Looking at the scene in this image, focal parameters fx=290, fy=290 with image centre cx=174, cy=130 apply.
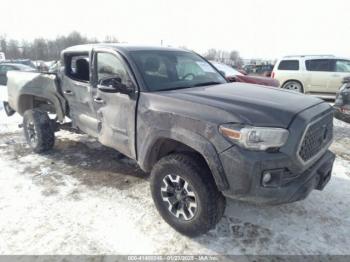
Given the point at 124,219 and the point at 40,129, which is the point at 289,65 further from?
the point at 124,219

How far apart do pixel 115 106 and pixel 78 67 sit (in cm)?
138

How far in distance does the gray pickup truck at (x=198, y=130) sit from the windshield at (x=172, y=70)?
0.01m

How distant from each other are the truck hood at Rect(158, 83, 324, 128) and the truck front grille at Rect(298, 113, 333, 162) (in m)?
Result: 0.19

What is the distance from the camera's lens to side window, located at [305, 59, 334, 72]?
10961mm

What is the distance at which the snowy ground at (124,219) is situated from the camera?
2820 mm

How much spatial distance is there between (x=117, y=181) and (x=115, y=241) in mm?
1342

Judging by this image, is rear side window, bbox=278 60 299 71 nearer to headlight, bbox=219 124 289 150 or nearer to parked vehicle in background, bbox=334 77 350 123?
parked vehicle in background, bbox=334 77 350 123

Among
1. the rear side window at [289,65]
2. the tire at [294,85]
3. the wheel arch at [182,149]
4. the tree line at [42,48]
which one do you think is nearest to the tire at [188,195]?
the wheel arch at [182,149]

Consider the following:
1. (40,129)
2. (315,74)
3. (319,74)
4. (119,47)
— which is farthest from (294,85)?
(40,129)

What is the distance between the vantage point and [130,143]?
3.46m

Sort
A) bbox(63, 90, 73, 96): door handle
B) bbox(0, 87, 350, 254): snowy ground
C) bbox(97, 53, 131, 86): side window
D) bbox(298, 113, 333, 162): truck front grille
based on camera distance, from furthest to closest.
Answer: bbox(63, 90, 73, 96): door handle, bbox(97, 53, 131, 86): side window, bbox(0, 87, 350, 254): snowy ground, bbox(298, 113, 333, 162): truck front grille

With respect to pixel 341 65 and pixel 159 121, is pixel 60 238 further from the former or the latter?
pixel 341 65

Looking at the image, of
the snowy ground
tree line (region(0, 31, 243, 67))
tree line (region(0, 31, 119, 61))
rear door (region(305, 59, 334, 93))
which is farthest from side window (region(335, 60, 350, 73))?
tree line (region(0, 31, 119, 61))

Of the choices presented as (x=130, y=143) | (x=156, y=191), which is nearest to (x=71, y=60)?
(x=130, y=143)
